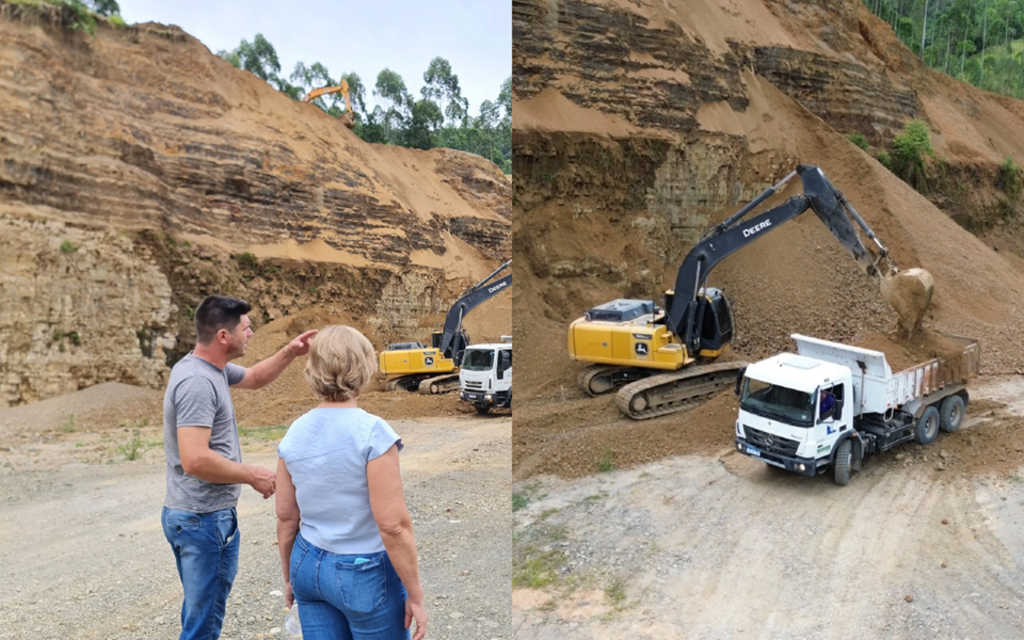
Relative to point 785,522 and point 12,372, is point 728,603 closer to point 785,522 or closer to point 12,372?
Result: point 785,522

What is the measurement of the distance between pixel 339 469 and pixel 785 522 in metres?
4.72

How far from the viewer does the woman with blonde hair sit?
182 centimetres

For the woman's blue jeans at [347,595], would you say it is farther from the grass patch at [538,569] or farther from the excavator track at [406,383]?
the excavator track at [406,383]

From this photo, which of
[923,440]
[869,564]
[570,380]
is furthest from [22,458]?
[923,440]

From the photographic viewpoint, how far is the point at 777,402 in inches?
249

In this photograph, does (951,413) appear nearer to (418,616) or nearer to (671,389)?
(671,389)

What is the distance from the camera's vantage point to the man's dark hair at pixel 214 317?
8.13ft

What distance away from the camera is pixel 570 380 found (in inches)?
396

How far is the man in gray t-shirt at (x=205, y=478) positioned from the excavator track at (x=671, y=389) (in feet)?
21.3

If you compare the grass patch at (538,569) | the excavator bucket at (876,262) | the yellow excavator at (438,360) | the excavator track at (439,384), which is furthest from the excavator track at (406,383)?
the grass patch at (538,569)

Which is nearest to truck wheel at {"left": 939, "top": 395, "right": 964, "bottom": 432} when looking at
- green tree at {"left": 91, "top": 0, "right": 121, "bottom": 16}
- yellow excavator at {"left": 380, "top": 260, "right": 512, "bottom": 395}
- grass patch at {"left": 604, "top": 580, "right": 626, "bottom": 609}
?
grass patch at {"left": 604, "top": 580, "right": 626, "bottom": 609}

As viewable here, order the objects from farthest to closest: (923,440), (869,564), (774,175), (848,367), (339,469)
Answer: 1. (774,175)
2. (923,440)
3. (848,367)
4. (869,564)
5. (339,469)

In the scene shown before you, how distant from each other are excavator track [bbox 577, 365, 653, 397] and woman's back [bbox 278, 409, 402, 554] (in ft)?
25.7

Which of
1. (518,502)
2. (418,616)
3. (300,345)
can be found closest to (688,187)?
(518,502)
